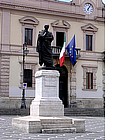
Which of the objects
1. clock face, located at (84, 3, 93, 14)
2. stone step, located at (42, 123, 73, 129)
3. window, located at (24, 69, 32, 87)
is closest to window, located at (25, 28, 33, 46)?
window, located at (24, 69, 32, 87)

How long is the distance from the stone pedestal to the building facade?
55.6 feet

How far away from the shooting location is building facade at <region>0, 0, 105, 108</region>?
2986 centimetres

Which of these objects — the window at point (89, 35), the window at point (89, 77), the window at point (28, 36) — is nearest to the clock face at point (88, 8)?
the window at point (89, 35)

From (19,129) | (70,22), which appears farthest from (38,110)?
(70,22)

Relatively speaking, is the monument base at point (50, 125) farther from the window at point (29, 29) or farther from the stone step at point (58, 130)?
the window at point (29, 29)

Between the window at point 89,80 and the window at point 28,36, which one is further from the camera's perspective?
the window at point 89,80

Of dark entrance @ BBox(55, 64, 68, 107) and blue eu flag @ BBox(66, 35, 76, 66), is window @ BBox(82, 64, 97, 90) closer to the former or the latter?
dark entrance @ BBox(55, 64, 68, 107)

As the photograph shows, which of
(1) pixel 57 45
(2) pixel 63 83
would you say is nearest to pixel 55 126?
(2) pixel 63 83

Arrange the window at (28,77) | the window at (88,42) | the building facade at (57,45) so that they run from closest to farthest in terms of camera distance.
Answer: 1. the building facade at (57,45)
2. the window at (28,77)
3. the window at (88,42)

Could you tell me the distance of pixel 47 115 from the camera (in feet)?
40.4

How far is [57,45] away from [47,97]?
20.1m

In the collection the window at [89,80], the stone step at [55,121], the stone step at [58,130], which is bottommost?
the stone step at [58,130]

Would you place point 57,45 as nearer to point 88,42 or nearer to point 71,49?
point 71,49

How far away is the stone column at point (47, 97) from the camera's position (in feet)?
40.6
